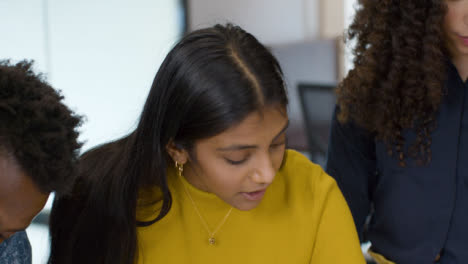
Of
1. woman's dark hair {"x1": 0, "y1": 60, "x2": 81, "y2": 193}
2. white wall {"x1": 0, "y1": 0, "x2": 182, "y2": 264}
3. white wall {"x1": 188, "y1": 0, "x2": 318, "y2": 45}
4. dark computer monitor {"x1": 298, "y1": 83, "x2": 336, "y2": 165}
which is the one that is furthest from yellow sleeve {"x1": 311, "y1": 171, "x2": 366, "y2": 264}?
white wall {"x1": 188, "y1": 0, "x2": 318, "y2": 45}

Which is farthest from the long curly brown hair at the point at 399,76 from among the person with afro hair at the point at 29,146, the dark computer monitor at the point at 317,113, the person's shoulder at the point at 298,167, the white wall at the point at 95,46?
the white wall at the point at 95,46

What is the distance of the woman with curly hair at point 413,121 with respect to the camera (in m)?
1.21

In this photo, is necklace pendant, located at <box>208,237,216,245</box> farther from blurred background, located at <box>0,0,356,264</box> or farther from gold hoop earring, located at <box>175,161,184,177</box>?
blurred background, located at <box>0,0,356,264</box>

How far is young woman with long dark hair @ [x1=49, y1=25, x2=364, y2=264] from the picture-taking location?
1.00m

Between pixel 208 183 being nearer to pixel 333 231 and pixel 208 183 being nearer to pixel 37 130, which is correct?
pixel 333 231

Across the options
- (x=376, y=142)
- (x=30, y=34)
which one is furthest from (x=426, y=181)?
(x=30, y=34)

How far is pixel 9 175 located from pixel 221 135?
360mm

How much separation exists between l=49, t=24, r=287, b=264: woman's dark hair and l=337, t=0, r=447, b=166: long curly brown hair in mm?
323

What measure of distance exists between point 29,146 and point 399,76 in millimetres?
827

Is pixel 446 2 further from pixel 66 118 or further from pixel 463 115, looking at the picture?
pixel 66 118

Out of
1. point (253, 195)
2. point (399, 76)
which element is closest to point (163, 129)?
point (253, 195)

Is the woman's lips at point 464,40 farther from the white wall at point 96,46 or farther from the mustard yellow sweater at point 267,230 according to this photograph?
the white wall at point 96,46

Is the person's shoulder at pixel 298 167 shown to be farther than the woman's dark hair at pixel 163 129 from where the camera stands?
Yes

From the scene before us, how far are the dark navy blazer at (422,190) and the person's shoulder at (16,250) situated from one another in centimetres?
77
